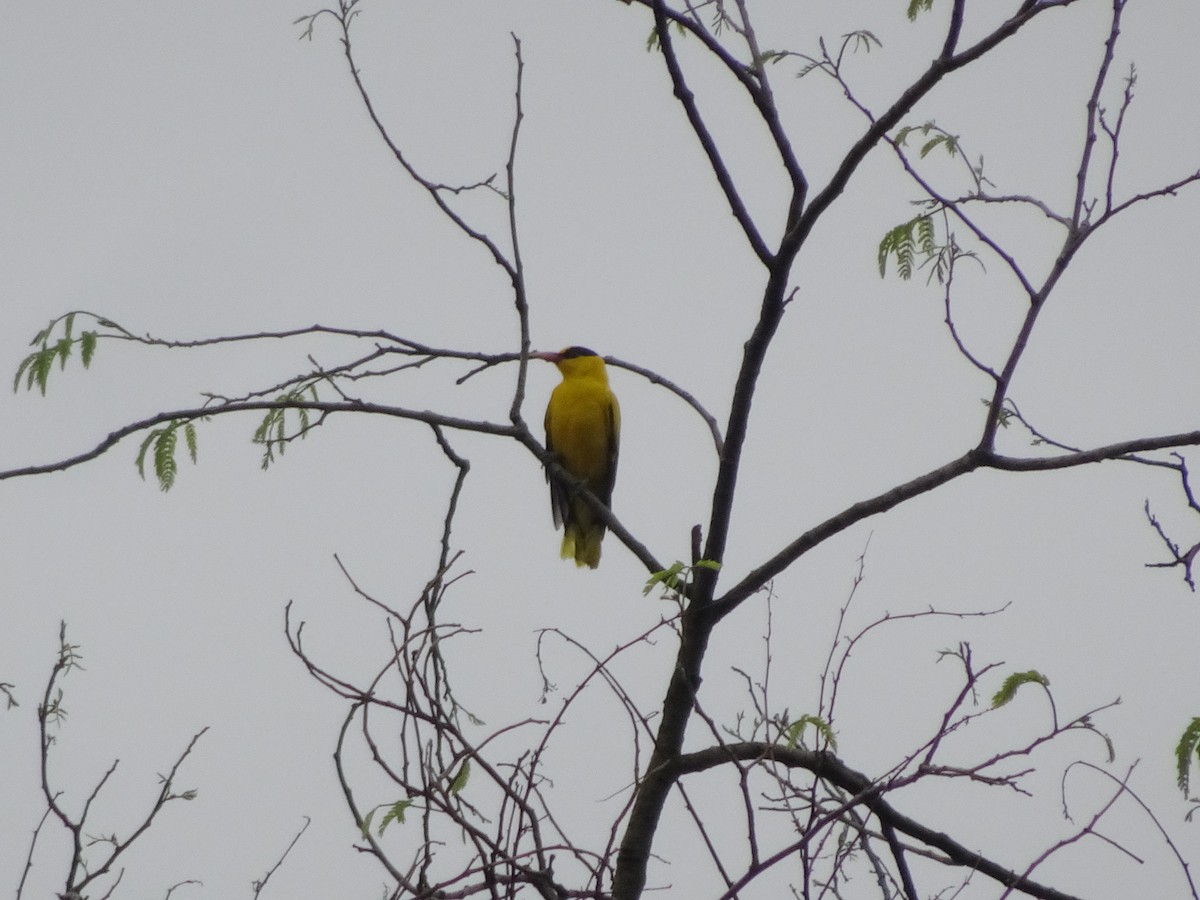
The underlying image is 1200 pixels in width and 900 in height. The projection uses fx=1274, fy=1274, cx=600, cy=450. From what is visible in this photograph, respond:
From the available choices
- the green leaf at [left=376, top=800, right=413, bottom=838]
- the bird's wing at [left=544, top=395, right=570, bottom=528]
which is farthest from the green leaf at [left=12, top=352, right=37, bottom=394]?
the bird's wing at [left=544, top=395, right=570, bottom=528]

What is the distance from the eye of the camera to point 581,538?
6.45 m

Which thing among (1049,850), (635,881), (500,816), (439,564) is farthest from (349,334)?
(1049,850)

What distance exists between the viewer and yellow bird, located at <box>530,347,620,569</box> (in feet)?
21.1

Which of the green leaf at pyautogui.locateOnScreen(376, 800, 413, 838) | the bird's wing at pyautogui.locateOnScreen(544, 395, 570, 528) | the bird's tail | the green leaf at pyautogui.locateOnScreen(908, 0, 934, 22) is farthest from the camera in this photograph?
the bird's tail

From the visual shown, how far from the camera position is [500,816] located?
1.67 m

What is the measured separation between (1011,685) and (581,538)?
444cm

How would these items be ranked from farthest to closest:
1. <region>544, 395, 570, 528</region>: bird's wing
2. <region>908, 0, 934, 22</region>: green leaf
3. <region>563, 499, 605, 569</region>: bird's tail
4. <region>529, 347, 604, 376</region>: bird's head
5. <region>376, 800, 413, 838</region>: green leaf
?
<region>529, 347, 604, 376</region>: bird's head
<region>563, 499, 605, 569</region>: bird's tail
<region>544, 395, 570, 528</region>: bird's wing
<region>908, 0, 934, 22</region>: green leaf
<region>376, 800, 413, 838</region>: green leaf

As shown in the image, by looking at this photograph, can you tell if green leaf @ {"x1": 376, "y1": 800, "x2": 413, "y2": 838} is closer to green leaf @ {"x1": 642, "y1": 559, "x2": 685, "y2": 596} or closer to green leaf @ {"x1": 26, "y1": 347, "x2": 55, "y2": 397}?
green leaf @ {"x1": 642, "y1": 559, "x2": 685, "y2": 596}

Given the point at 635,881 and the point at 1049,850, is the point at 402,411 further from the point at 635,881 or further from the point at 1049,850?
the point at 1049,850

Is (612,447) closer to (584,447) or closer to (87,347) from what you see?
(584,447)

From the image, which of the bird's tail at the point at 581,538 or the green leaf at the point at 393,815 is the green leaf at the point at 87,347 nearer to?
the green leaf at the point at 393,815

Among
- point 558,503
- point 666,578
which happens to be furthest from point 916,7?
point 558,503

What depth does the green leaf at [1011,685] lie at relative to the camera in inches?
80.4

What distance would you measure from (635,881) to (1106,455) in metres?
1.23
